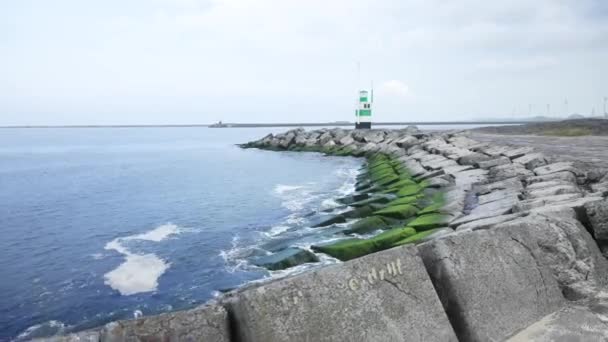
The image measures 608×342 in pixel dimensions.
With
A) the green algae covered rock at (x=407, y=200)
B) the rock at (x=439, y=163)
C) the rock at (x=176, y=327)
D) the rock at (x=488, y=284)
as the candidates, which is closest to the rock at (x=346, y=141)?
the rock at (x=439, y=163)

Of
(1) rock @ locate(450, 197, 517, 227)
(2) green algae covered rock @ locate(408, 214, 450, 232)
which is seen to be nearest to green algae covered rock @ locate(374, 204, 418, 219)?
(2) green algae covered rock @ locate(408, 214, 450, 232)

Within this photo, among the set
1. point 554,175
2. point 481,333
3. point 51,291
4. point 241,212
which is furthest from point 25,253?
point 554,175

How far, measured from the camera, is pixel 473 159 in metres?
18.0

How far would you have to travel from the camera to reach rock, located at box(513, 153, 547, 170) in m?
14.2

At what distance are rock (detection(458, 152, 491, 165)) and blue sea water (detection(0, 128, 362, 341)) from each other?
5547 millimetres

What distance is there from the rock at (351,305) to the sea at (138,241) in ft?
19.9

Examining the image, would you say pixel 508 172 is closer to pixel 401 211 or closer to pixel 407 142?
pixel 401 211

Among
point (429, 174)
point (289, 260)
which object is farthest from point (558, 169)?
point (289, 260)

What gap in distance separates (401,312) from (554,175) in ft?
30.9

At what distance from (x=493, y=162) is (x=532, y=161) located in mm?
1963

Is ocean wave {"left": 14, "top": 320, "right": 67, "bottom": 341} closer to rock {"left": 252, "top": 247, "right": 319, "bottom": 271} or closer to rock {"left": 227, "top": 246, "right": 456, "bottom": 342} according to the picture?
rock {"left": 252, "top": 247, "right": 319, "bottom": 271}

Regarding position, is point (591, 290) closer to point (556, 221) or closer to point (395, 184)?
point (556, 221)

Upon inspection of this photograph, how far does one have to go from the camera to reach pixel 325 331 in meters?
3.02

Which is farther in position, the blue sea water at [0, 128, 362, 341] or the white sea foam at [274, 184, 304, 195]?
the white sea foam at [274, 184, 304, 195]
